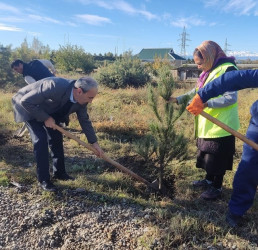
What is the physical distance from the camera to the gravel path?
2.41m

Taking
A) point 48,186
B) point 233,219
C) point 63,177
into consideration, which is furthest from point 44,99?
point 233,219

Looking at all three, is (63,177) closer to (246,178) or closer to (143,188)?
(143,188)

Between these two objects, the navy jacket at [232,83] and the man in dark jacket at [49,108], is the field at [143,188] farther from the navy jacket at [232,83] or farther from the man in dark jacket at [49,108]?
the navy jacket at [232,83]

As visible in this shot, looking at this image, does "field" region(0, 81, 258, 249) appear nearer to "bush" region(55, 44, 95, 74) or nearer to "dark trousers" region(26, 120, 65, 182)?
"dark trousers" region(26, 120, 65, 182)

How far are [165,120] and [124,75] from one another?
440 inches

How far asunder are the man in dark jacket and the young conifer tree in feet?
2.40

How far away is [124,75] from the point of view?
13992mm

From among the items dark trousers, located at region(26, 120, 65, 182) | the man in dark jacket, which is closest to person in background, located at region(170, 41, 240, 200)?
the man in dark jacket

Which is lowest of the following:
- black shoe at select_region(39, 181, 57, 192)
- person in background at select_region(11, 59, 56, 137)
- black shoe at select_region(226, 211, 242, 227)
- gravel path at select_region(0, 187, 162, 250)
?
gravel path at select_region(0, 187, 162, 250)

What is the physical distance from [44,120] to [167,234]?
1781 millimetres

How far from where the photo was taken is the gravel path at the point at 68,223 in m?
2.41

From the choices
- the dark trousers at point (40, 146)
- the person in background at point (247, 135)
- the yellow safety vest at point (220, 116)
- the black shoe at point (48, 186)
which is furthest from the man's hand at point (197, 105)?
the black shoe at point (48, 186)

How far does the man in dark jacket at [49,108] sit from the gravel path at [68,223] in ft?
1.07

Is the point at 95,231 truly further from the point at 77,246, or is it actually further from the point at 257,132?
the point at 257,132
